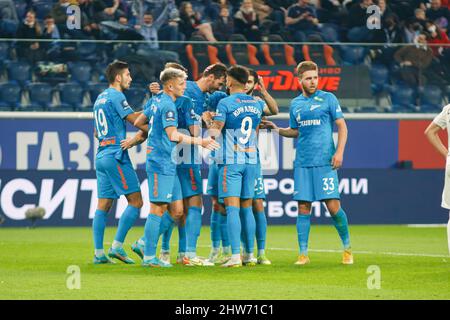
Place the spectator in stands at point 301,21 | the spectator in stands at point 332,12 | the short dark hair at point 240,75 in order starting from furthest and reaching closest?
the spectator in stands at point 332,12
the spectator in stands at point 301,21
the short dark hair at point 240,75

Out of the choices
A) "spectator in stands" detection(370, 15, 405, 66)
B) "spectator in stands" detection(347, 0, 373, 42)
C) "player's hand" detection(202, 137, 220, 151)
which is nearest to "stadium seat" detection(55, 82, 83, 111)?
"spectator in stands" detection(370, 15, 405, 66)

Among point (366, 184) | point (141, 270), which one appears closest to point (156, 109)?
point (141, 270)

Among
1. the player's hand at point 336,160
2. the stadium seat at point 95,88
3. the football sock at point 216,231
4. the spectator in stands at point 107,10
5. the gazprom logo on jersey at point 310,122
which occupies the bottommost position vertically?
the football sock at point 216,231

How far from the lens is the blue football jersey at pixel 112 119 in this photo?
11.7 m

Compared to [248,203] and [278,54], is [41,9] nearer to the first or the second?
[278,54]

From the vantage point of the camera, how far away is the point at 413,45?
19219 mm

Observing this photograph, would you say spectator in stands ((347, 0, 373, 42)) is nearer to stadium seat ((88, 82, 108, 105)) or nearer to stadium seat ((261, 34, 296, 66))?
stadium seat ((261, 34, 296, 66))

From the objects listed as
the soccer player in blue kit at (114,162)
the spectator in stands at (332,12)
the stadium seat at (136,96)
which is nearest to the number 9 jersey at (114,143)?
the soccer player in blue kit at (114,162)

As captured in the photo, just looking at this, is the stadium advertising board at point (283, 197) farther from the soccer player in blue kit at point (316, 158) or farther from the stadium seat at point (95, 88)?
the soccer player in blue kit at point (316, 158)

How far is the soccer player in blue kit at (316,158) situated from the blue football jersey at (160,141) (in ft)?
5.19

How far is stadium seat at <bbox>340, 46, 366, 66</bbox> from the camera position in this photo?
18.8 metres

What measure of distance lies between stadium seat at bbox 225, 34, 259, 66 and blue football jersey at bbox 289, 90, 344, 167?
7.01 metres

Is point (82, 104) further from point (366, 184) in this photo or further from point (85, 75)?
point (366, 184)

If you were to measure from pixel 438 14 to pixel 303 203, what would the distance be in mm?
11764
